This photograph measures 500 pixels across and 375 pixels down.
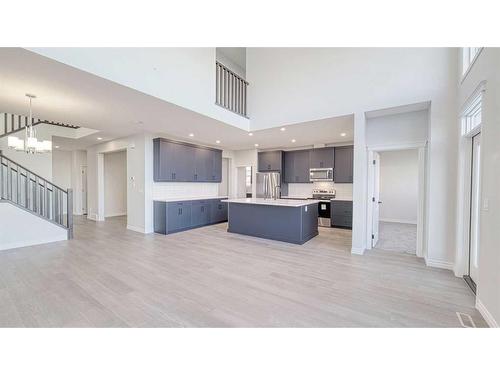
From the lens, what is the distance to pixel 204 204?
6590 millimetres

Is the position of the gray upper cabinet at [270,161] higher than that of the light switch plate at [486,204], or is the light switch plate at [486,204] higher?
the gray upper cabinet at [270,161]

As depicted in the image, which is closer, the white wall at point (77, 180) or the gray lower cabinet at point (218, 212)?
the gray lower cabinet at point (218, 212)

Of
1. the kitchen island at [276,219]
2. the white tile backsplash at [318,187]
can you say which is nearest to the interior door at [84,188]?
the kitchen island at [276,219]

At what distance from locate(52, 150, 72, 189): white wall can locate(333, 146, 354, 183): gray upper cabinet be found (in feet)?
33.3

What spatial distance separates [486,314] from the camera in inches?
80.3

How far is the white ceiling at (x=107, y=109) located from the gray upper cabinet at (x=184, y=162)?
358 mm

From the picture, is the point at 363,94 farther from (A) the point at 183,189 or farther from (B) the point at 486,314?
(A) the point at 183,189

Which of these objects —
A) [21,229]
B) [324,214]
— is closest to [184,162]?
[21,229]

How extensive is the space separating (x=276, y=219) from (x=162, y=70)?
355 centimetres

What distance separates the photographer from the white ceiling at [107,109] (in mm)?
2604

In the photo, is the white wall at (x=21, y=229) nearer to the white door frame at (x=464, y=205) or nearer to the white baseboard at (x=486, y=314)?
the white baseboard at (x=486, y=314)
